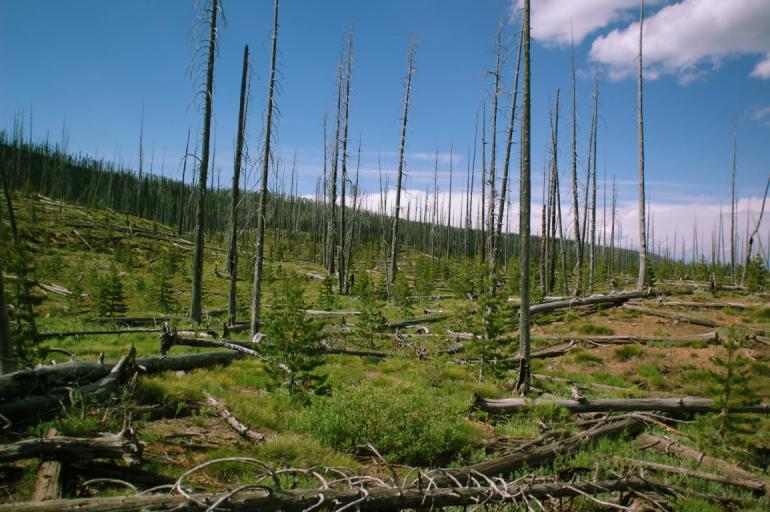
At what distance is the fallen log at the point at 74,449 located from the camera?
3639mm

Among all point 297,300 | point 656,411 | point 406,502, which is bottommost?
point 656,411

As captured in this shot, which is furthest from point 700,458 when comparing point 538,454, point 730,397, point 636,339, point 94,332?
point 94,332

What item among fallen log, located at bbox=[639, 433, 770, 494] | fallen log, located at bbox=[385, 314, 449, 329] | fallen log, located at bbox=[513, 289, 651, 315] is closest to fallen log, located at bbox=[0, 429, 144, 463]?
fallen log, located at bbox=[639, 433, 770, 494]

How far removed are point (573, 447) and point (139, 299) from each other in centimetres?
2198

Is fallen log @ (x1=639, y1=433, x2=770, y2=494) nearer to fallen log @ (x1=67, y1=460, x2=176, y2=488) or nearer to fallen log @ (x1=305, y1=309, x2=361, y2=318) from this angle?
fallen log @ (x1=67, y1=460, x2=176, y2=488)

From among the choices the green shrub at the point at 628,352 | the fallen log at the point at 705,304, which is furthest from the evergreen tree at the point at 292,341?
the fallen log at the point at 705,304

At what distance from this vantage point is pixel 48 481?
337 centimetres

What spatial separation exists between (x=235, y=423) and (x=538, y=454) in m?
4.38

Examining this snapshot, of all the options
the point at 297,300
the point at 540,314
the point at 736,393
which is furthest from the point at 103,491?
the point at 540,314

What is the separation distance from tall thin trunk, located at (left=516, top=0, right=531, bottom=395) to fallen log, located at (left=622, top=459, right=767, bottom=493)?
3625mm

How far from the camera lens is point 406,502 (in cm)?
341

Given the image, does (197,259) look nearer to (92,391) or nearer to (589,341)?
(92,391)

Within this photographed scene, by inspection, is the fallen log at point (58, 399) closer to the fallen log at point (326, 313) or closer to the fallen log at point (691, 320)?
the fallen log at point (326, 313)

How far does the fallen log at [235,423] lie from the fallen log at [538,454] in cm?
283
